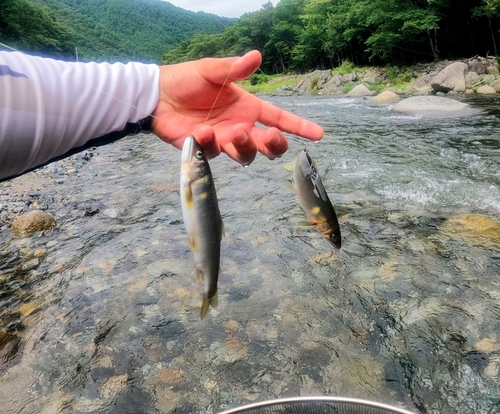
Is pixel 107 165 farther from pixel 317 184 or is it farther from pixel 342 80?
pixel 342 80

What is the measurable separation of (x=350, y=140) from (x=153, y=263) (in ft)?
24.1

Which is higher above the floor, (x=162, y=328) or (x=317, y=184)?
(x=317, y=184)

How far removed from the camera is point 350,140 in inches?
408

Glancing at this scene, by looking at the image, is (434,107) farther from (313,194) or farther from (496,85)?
(313,194)

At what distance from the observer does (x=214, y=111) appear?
231 cm

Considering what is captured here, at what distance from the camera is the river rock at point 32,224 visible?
538 cm

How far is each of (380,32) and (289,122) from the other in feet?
135

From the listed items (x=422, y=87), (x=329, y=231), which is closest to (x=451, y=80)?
(x=422, y=87)

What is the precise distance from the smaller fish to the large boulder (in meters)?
21.1

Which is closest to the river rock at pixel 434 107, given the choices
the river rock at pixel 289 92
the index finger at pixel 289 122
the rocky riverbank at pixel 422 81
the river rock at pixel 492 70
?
the rocky riverbank at pixel 422 81

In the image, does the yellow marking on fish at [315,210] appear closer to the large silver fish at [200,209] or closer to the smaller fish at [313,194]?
the smaller fish at [313,194]

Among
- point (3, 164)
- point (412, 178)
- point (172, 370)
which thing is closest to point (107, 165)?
point (412, 178)

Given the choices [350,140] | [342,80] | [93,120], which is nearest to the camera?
[93,120]

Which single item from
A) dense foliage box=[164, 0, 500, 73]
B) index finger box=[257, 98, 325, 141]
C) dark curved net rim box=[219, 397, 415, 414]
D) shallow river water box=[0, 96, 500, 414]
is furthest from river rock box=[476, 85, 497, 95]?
dark curved net rim box=[219, 397, 415, 414]
